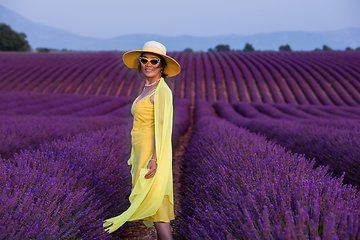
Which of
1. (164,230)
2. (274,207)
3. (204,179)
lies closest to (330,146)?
(204,179)

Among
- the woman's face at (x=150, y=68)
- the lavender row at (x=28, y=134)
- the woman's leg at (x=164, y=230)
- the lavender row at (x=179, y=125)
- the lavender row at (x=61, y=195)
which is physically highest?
the woman's face at (x=150, y=68)

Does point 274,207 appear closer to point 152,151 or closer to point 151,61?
point 152,151

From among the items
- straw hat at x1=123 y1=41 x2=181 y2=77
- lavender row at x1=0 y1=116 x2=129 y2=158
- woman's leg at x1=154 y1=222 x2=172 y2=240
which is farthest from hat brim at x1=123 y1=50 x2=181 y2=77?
lavender row at x1=0 y1=116 x2=129 y2=158

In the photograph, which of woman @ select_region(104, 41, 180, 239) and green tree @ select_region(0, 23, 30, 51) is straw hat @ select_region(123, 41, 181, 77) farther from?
green tree @ select_region(0, 23, 30, 51)

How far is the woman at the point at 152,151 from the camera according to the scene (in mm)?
1736

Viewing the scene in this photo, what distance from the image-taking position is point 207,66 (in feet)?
75.7

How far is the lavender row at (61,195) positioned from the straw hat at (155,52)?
37.5 inches

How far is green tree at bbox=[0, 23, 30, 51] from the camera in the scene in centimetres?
3903

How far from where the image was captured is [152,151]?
6.17 ft

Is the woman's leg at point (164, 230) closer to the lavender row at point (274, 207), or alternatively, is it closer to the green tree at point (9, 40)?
the lavender row at point (274, 207)

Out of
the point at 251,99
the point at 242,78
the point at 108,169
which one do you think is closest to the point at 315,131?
the point at 108,169

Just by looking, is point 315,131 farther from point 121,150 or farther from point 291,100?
point 291,100

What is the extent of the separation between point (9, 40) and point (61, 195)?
4938 centimetres

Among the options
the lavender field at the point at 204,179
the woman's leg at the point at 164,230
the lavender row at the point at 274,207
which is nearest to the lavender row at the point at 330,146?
the lavender field at the point at 204,179
